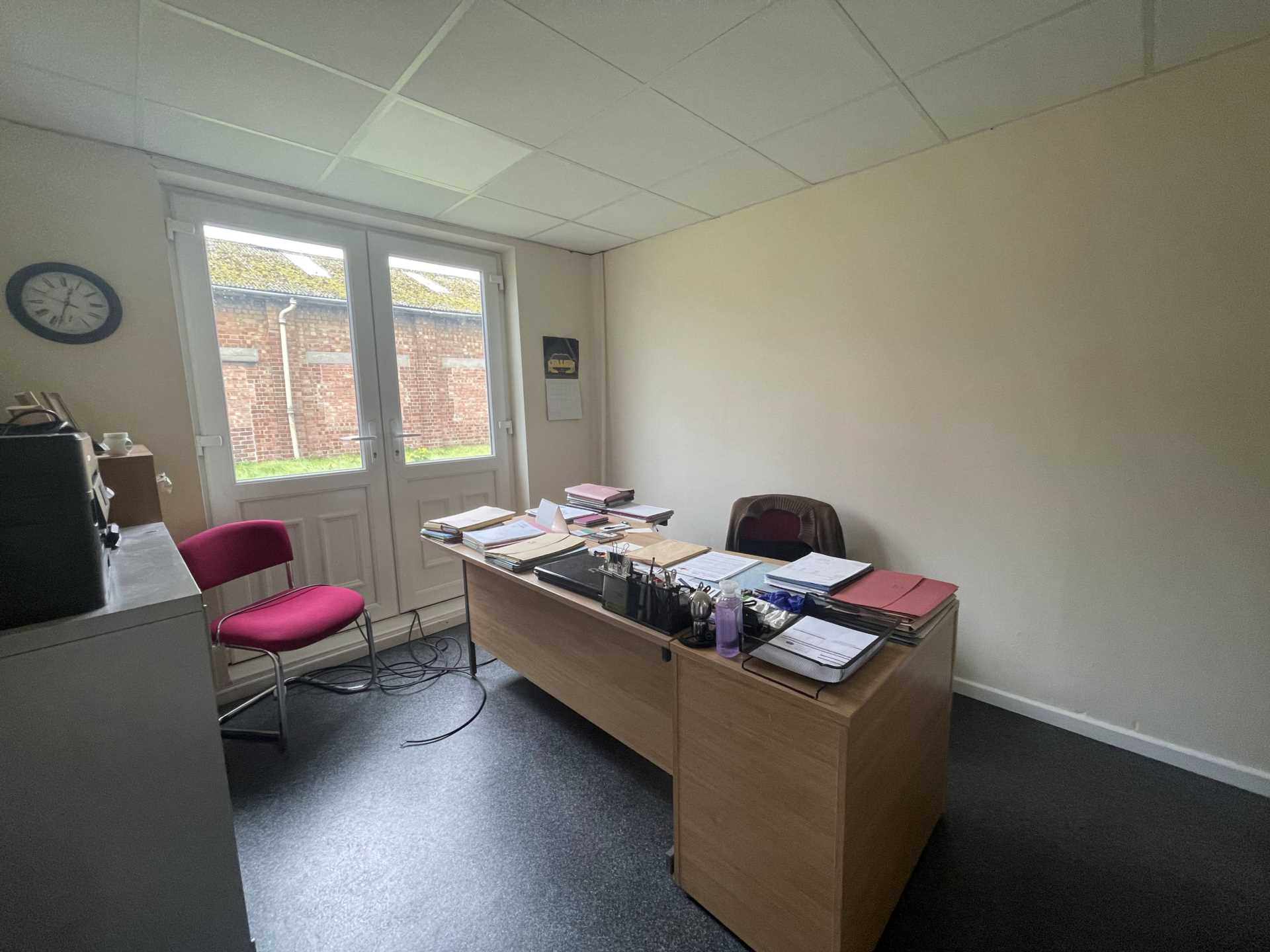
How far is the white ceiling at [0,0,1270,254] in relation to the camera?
146 cm

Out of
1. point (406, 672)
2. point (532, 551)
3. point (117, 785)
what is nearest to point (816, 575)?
point (532, 551)

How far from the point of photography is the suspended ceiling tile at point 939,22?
1.44 metres

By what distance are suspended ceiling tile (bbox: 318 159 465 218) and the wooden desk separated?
222 centimetres

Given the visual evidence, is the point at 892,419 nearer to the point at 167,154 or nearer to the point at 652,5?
the point at 652,5

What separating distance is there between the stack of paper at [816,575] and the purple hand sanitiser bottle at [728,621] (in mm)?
317

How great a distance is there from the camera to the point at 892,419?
2498mm

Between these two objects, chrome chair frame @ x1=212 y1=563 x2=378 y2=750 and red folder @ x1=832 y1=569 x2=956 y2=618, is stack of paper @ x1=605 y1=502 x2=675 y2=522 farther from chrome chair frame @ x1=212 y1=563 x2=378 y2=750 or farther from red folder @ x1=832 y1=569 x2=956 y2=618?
chrome chair frame @ x1=212 y1=563 x2=378 y2=750

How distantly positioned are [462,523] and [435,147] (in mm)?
1665

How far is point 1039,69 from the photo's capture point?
1.73 m

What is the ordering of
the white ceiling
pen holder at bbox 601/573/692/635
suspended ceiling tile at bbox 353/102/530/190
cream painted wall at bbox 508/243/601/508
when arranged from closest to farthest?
pen holder at bbox 601/573/692/635 → the white ceiling → suspended ceiling tile at bbox 353/102/530/190 → cream painted wall at bbox 508/243/601/508

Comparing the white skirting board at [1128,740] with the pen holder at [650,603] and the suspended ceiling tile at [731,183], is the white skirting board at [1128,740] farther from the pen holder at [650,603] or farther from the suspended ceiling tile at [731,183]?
the suspended ceiling tile at [731,183]

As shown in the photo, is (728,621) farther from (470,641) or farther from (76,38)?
(76,38)

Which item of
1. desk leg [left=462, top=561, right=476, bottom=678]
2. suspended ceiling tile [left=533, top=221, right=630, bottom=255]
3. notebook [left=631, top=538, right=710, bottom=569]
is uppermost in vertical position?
suspended ceiling tile [left=533, top=221, right=630, bottom=255]

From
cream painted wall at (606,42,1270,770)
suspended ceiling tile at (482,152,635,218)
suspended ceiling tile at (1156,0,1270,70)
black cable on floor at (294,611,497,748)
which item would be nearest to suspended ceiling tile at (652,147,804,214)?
cream painted wall at (606,42,1270,770)
